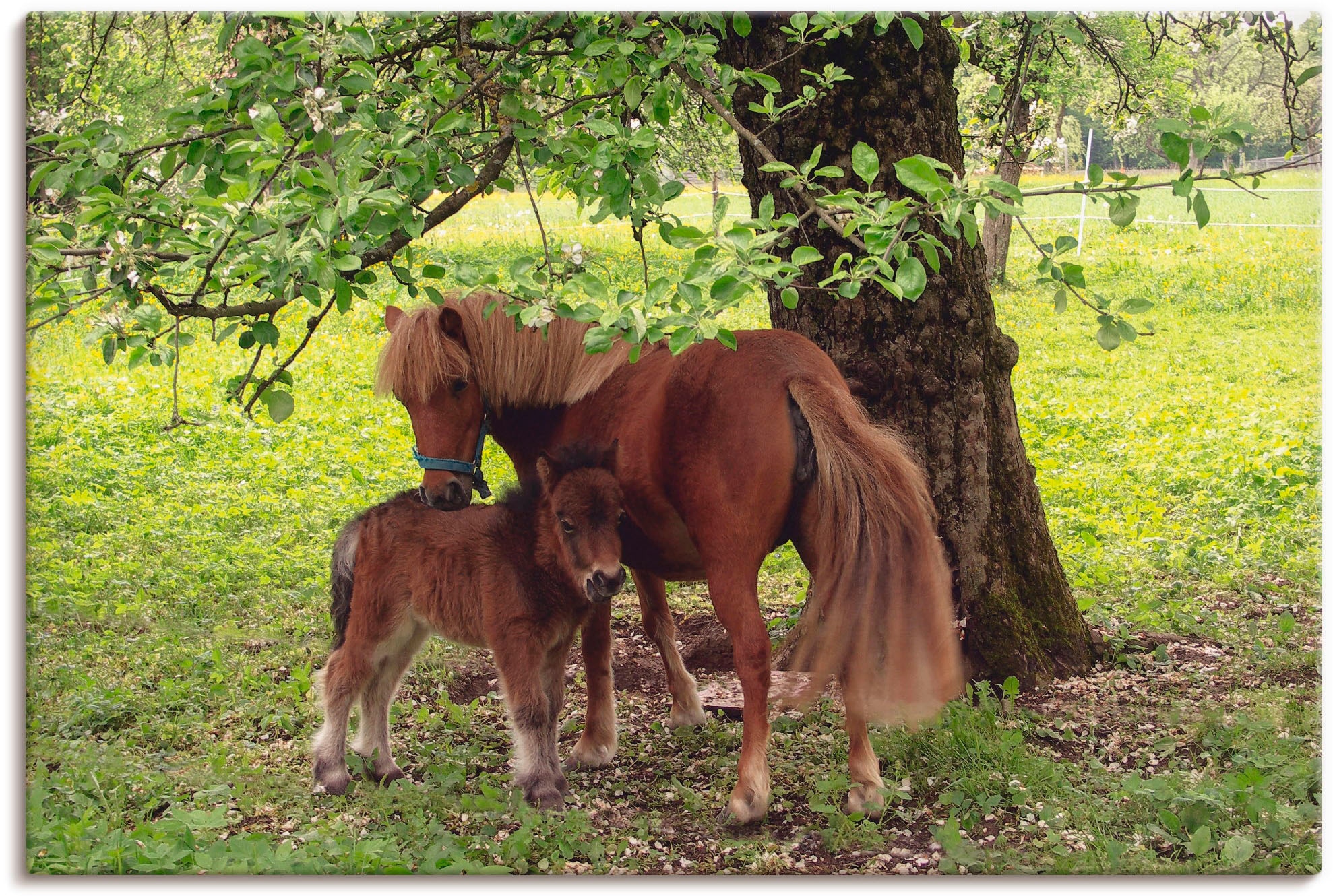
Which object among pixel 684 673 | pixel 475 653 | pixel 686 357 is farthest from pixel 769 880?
pixel 475 653

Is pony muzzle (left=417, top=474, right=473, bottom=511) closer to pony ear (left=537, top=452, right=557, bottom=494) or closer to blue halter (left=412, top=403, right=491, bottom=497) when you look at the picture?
blue halter (left=412, top=403, right=491, bottom=497)

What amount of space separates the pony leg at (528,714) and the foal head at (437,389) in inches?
19.3

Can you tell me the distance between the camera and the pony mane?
353cm

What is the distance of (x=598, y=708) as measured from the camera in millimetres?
4047

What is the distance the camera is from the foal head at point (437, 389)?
353cm

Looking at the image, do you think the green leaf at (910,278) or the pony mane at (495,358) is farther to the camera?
the pony mane at (495,358)

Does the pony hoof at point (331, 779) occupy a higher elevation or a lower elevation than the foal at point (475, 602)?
lower

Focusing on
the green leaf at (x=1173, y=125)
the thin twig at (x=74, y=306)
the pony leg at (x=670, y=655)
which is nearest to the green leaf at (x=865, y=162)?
the green leaf at (x=1173, y=125)

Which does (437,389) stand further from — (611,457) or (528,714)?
(528,714)

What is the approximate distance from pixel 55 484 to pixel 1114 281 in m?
8.77

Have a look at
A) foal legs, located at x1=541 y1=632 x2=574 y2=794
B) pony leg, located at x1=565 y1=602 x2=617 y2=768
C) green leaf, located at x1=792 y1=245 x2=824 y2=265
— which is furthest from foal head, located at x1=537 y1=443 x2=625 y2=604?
green leaf, located at x1=792 y1=245 x2=824 y2=265

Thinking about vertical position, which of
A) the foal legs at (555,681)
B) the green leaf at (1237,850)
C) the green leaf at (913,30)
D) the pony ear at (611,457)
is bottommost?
the green leaf at (1237,850)

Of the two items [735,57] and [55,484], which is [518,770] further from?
[55,484]

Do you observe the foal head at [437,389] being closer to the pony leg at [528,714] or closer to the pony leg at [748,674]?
the pony leg at [528,714]
